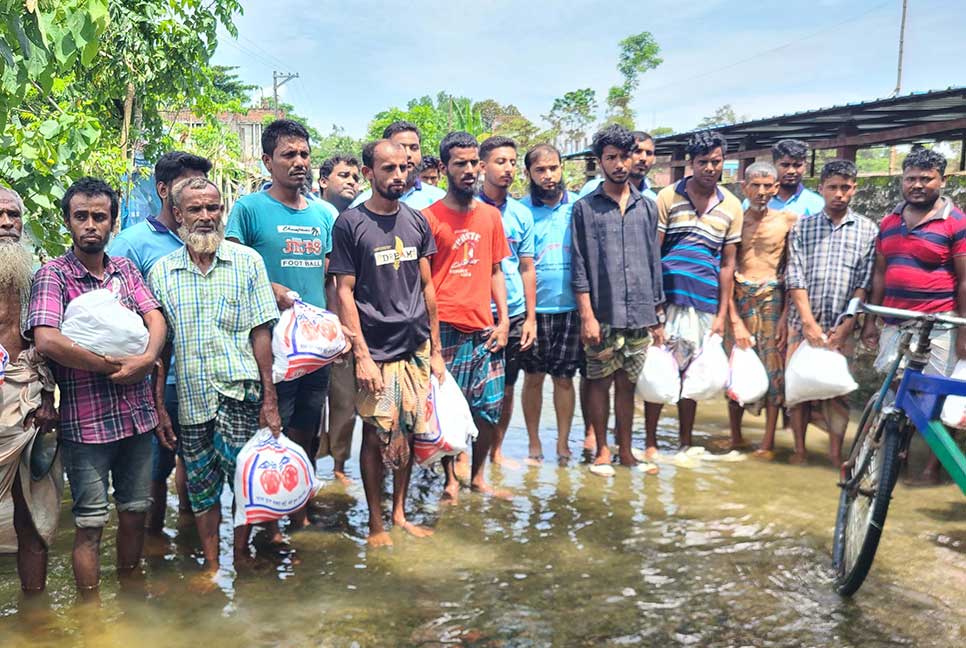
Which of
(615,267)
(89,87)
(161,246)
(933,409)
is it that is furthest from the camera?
(89,87)

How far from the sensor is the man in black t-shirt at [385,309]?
13.3 feet

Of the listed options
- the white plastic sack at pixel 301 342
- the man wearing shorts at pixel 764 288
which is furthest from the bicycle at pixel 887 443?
the white plastic sack at pixel 301 342

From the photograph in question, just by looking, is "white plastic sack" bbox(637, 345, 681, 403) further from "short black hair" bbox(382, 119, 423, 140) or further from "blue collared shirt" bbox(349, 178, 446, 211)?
"short black hair" bbox(382, 119, 423, 140)

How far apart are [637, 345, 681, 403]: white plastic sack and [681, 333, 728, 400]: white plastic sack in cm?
9

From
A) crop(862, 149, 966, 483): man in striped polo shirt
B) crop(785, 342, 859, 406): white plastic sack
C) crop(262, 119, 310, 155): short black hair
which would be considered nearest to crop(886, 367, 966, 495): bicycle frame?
crop(862, 149, 966, 483): man in striped polo shirt

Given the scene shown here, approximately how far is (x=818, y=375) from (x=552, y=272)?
179 cm

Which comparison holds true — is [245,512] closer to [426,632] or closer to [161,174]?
[426,632]

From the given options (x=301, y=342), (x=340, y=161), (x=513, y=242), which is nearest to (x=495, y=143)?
(x=513, y=242)

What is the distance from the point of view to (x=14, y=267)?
10.4 ft

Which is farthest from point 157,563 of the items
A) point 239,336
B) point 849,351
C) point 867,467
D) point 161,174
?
point 849,351

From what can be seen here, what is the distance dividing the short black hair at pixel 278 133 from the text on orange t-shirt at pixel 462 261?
82cm

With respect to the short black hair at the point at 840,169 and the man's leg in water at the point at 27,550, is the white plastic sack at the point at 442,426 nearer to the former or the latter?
the man's leg in water at the point at 27,550

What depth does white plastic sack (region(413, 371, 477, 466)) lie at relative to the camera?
4270 millimetres

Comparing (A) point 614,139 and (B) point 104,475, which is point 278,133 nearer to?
(B) point 104,475
